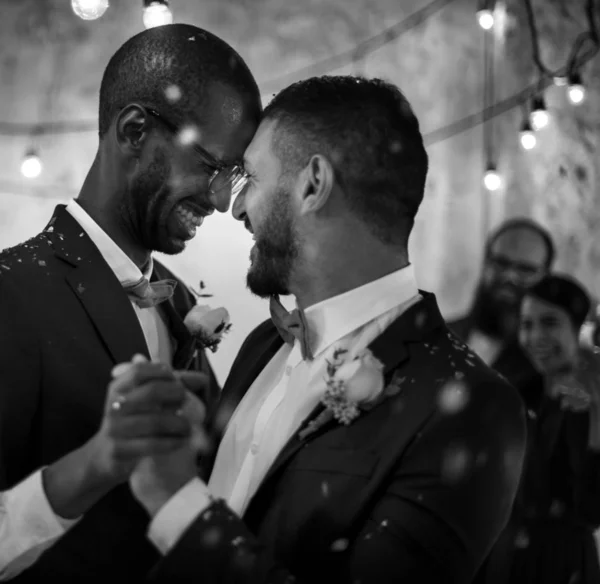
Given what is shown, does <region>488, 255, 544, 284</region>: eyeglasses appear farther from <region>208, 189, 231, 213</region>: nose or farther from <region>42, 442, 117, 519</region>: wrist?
<region>42, 442, 117, 519</region>: wrist

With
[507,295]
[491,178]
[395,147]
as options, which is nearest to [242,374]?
[395,147]

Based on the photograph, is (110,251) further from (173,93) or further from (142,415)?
(142,415)

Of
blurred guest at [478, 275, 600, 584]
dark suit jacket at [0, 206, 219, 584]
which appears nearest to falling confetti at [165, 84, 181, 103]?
dark suit jacket at [0, 206, 219, 584]

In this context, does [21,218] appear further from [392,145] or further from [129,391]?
[129,391]

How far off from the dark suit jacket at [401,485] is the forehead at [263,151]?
38cm

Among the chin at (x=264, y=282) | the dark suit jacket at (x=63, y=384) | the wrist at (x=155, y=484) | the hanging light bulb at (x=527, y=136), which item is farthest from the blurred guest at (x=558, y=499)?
the wrist at (x=155, y=484)

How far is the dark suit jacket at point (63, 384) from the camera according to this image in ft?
4.95

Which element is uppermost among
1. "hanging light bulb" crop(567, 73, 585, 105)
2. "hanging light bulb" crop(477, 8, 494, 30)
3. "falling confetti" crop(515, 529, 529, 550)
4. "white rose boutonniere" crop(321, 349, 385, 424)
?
"hanging light bulb" crop(477, 8, 494, 30)

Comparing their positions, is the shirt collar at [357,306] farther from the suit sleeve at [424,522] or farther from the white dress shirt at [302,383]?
the suit sleeve at [424,522]

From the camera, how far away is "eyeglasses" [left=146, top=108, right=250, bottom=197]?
5.60 feet

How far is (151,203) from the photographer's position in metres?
1.73

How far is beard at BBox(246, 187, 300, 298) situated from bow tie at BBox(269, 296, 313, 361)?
5 cm

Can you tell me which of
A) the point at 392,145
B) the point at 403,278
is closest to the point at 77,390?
the point at 403,278

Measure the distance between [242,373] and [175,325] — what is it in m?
0.20
